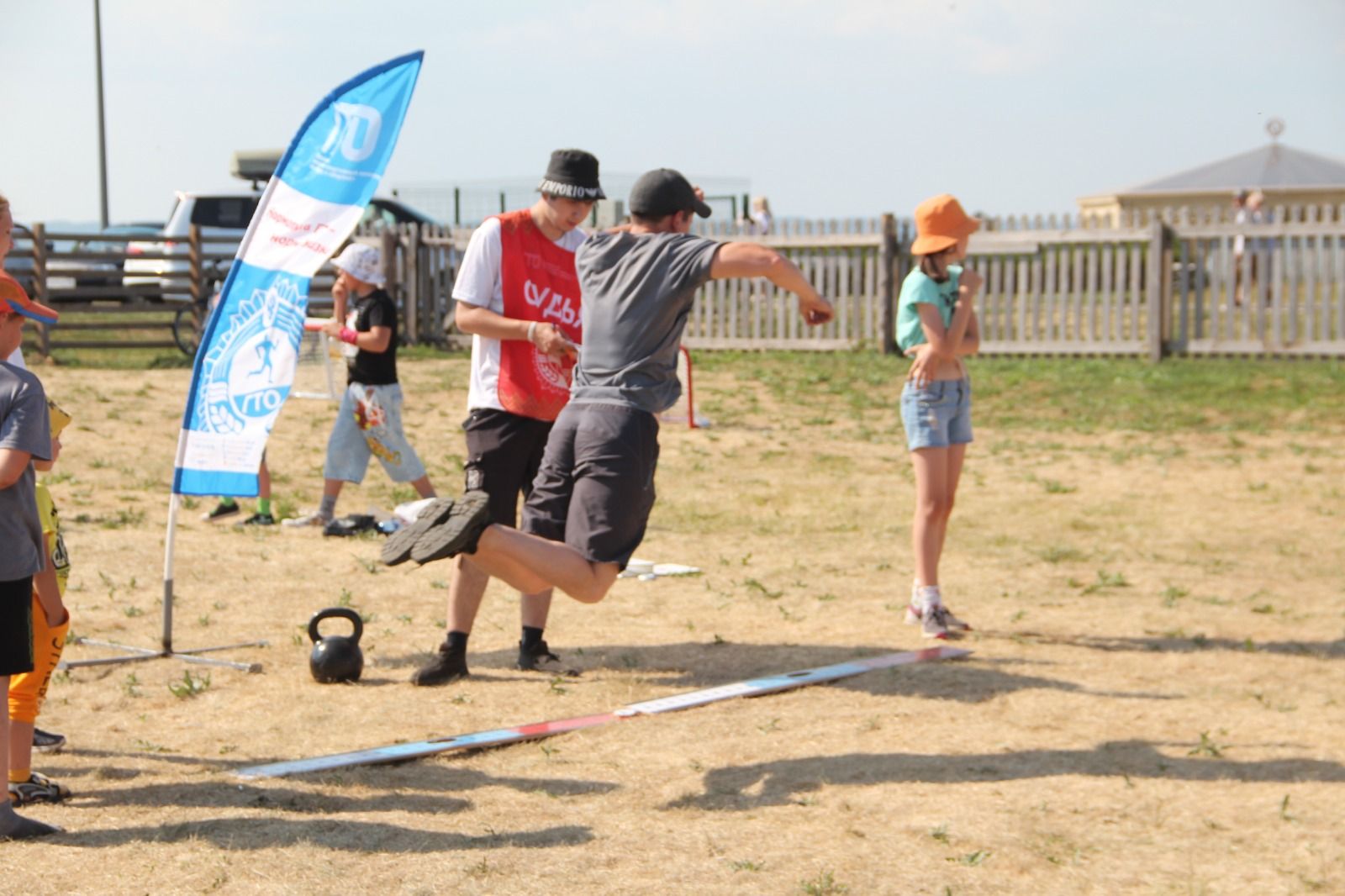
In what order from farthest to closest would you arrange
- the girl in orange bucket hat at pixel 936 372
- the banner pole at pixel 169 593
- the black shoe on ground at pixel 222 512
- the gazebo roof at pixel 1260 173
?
the gazebo roof at pixel 1260 173 < the black shoe on ground at pixel 222 512 < the girl in orange bucket hat at pixel 936 372 < the banner pole at pixel 169 593

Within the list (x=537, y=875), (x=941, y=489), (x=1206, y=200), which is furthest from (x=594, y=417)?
(x=1206, y=200)

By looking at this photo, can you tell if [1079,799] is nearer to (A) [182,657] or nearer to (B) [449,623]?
(B) [449,623]

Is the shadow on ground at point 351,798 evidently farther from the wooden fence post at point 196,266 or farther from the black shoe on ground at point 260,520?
the wooden fence post at point 196,266

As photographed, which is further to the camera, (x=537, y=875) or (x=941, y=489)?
(x=941, y=489)

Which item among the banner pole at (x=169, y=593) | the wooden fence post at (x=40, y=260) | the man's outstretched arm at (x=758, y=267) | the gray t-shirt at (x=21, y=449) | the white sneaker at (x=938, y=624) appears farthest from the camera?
the wooden fence post at (x=40, y=260)

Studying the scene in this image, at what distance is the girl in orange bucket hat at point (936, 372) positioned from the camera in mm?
6977

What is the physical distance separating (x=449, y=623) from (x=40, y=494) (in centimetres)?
191

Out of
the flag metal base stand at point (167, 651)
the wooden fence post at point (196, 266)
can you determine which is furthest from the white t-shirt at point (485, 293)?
the wooden fence post at point (196, 266)

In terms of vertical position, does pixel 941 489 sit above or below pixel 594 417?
below

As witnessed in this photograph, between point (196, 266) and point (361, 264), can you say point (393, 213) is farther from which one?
point (361, 264)

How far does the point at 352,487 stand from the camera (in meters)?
11.7

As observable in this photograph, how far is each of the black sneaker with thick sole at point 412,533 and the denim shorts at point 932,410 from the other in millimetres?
2871

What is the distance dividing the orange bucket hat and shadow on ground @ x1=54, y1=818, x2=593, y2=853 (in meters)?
3.55

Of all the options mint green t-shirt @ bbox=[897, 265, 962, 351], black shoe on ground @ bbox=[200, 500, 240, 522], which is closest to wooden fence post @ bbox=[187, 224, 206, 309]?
black shoe on ground @ bbox=[200, 500, 240, 522]
